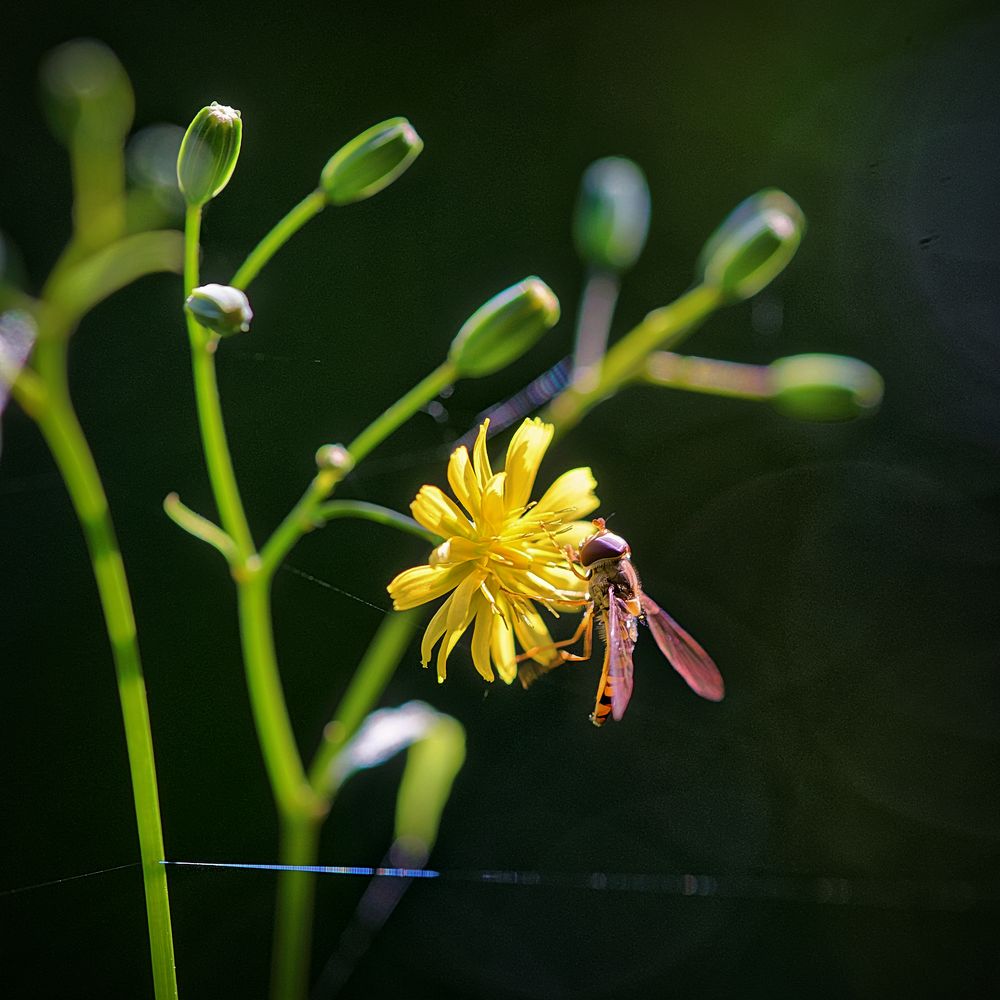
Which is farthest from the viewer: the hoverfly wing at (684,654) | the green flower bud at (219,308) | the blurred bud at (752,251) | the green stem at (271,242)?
the hoverfly wing at (684,654)

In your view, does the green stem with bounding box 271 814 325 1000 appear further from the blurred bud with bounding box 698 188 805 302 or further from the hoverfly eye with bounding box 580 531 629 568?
the blurred bud with bounding box 698 188 805 302

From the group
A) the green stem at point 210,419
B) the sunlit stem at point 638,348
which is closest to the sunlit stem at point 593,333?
the sunlit stem at point 638,348

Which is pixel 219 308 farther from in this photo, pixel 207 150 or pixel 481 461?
pixel 481 461

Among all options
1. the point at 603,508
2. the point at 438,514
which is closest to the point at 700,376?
the point at 438,514

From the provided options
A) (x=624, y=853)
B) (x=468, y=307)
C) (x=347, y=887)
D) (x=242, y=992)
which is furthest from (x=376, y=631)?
(x=624, y=853)

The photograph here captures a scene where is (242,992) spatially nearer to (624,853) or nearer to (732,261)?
(624,853)

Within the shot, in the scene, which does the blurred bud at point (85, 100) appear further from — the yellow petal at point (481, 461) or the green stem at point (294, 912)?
the green stem at point (294, 912)

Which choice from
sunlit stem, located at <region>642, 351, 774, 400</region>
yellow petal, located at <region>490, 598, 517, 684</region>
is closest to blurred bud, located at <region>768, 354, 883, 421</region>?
sunlit stem, located at <region>642, 351, 774, 400</region>
